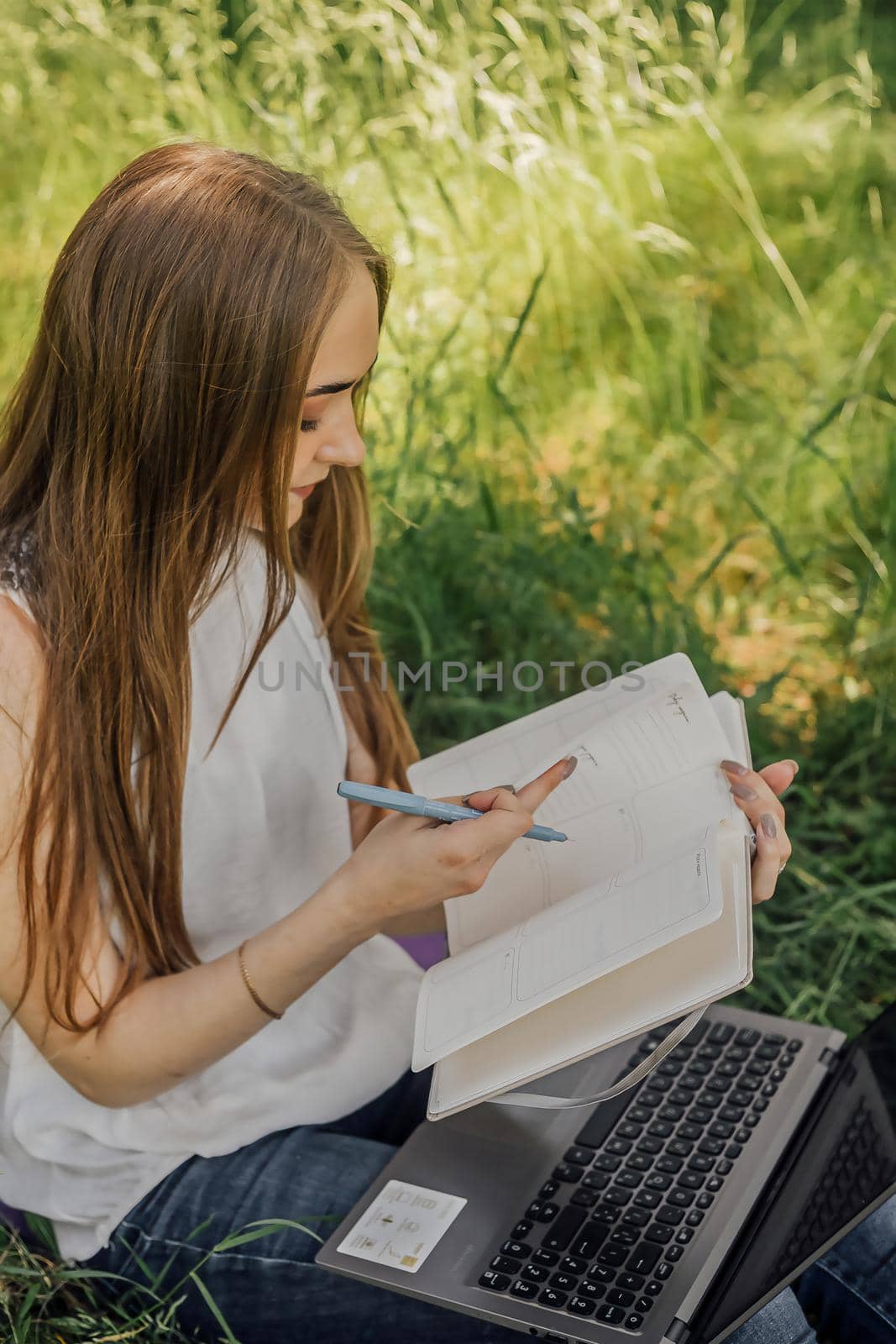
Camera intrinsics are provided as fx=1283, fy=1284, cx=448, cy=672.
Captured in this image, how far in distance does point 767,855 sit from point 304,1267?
460 millimetres

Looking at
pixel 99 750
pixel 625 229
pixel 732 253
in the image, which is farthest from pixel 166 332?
pixel 732 253

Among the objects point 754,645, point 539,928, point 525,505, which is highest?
point 539,928

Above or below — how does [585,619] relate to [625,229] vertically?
below

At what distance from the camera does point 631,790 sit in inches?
36.8

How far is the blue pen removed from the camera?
2.87 feet

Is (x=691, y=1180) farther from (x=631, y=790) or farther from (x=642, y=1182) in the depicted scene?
(x=631, y=790)

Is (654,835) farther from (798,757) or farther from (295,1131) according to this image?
(798,757)

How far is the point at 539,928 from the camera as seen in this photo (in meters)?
0.89

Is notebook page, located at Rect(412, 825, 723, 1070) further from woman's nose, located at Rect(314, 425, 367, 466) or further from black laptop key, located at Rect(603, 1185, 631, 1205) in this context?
woman's nose, located at Rect(314, 425, 367, 466)

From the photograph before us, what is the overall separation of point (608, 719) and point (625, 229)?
4.68ft

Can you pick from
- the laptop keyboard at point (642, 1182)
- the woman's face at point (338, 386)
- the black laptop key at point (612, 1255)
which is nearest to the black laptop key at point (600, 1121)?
the laptop keyboard at point (642, 1182)

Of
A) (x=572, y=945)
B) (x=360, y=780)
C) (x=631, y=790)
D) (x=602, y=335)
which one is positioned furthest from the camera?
(x=602, y=335)

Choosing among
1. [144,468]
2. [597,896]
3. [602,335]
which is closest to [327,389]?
[144,468]

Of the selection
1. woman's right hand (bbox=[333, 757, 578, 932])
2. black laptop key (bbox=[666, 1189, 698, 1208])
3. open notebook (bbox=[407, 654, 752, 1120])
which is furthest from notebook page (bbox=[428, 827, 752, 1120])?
black laptop key (bbox=[666, 1189, 698, 1208])
